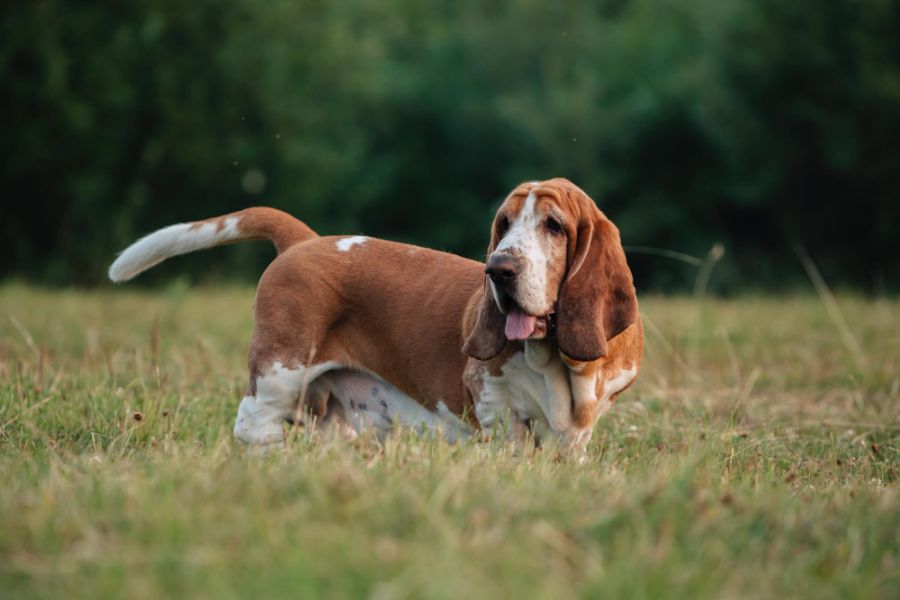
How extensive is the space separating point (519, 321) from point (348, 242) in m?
1.29

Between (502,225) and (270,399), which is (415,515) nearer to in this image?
(502,225)

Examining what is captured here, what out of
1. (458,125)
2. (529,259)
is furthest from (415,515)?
(458,125)

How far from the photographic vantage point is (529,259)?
14.1 feet

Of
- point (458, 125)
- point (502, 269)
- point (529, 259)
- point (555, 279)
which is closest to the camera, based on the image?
point (502, 269)

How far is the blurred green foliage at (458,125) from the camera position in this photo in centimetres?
2002

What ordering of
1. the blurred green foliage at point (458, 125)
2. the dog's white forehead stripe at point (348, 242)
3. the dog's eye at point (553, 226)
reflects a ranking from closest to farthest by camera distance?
the dog's eye at point (553, 226) → the dog's white forehead stripe at point (348, 242) → the blurred green foliage at point (458, 125)

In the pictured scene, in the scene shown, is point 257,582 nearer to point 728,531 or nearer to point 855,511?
point 728,531

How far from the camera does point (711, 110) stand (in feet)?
72.7

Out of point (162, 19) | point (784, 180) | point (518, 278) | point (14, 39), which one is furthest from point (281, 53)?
point (518, 278)

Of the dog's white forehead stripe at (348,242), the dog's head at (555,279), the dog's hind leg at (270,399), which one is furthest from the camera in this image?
the dog's white forehead stripe at (348,242)

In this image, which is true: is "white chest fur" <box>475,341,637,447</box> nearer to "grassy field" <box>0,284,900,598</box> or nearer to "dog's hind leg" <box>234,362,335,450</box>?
"grassy field" <box>0,284,900,598</box>

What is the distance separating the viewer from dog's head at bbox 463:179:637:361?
432cm

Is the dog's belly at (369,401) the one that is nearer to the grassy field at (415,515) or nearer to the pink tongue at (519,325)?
the grassy field at (415,515)

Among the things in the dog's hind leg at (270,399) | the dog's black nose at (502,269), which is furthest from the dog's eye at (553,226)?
the dog's hind leg at (270,399)
